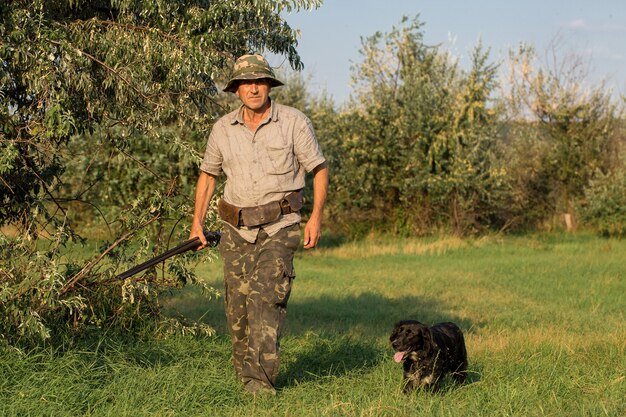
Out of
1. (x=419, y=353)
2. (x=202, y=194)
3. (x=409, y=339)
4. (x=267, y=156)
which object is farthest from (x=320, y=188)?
(x=419, y=353)

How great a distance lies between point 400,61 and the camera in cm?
3269

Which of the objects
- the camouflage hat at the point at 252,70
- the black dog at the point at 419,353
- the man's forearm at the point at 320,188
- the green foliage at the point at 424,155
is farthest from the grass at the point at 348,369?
the green foliage at the point at 424,155

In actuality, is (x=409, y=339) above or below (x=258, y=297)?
below

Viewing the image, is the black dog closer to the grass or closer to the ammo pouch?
the grass

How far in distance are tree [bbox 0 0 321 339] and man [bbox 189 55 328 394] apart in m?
1.14

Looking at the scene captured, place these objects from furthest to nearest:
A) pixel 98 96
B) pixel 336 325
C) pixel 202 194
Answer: pixel 336 325 < pixel 98 96 < pixel 202 194

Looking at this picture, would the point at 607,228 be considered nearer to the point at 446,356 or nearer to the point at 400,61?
the point at 400,61

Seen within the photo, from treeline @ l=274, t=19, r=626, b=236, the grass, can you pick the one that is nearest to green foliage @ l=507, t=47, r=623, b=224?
treeline @ l=274, t=19, r=626, b=236

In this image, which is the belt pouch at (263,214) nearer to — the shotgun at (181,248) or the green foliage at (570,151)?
the shotgun at (181,248)

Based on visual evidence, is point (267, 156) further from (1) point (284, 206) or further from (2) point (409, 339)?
(2) point (409, 339)

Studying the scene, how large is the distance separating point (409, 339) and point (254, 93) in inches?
83.4

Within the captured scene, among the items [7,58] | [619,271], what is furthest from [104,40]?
[619,271]

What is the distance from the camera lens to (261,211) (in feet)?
22.0

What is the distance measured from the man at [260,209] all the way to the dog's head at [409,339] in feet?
2.80
